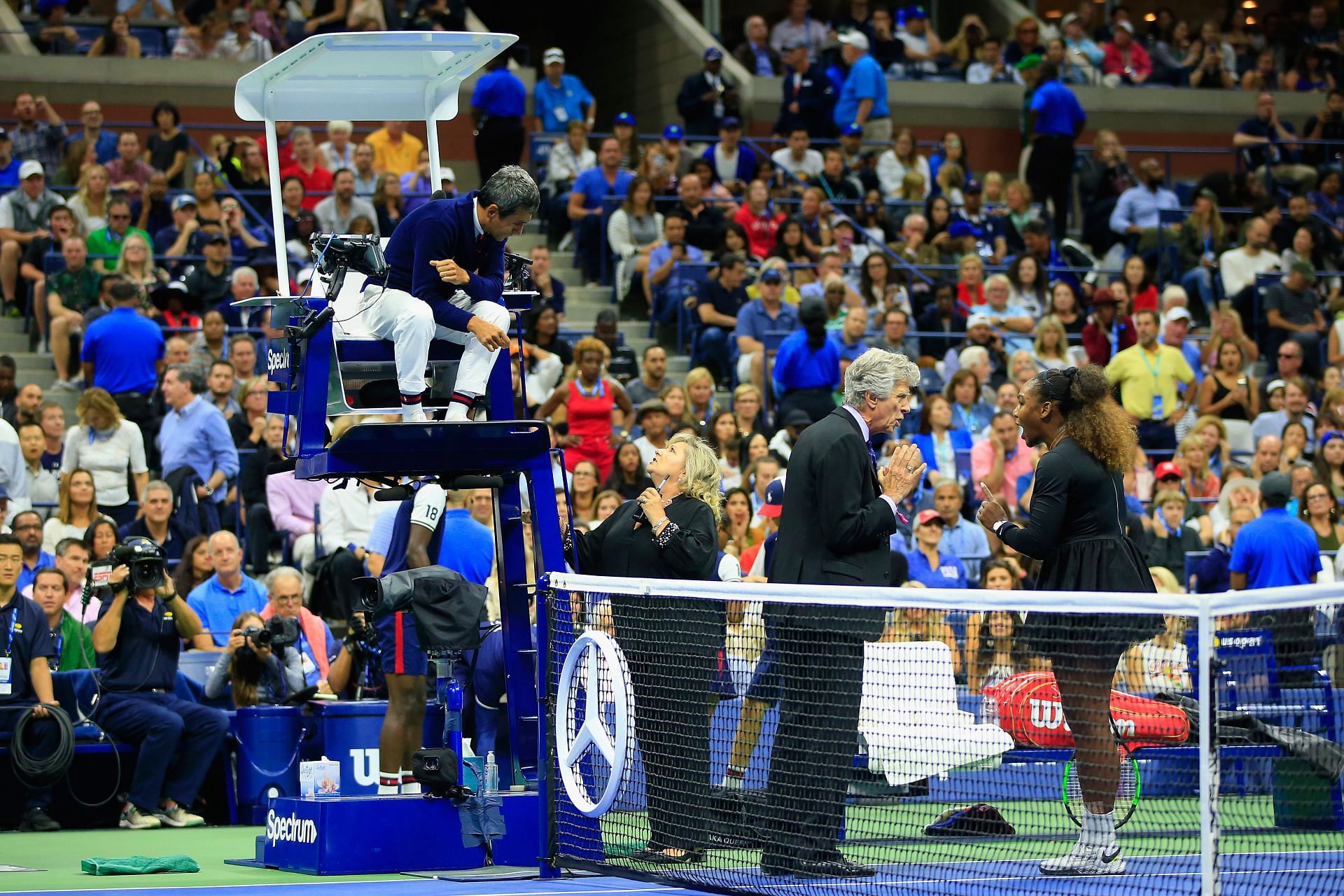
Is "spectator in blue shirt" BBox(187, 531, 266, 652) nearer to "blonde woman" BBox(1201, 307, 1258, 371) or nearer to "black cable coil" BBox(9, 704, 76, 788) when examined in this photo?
"black cable coil" BBox(9, 704, 76, 788)

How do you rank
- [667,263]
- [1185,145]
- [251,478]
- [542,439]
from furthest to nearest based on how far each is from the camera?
[1185,145] < [667,263] < [251,478] < [542,439]

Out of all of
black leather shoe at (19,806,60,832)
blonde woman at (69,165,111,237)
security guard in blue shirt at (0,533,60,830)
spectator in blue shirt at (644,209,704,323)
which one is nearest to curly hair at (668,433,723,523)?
security guard in blue shirt at (0,533,60,830)

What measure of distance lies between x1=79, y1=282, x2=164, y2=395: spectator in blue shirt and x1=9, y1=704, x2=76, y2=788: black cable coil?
502 cm

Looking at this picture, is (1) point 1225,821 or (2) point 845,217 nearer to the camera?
(1) point 1225,821

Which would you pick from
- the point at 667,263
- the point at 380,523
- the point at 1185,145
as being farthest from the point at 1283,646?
the point at 1185,145

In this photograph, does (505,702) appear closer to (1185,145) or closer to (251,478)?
(251,478)

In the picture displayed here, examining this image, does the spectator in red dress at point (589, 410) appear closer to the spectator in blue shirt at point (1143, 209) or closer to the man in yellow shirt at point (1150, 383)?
the man in yellow shirt at point (1150, 383)

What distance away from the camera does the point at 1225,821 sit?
30.4 ft

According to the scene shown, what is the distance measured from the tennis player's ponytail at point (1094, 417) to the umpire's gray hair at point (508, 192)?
2347 millimetres

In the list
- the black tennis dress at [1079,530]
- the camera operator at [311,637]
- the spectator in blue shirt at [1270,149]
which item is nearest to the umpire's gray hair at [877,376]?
the black tennis dress at [1079,530]

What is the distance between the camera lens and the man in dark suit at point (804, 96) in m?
22.6

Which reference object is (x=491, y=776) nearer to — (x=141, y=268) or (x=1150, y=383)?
(x=141, y=268)

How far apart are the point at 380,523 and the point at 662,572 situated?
3091 mm

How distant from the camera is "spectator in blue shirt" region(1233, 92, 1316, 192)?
23812mm
